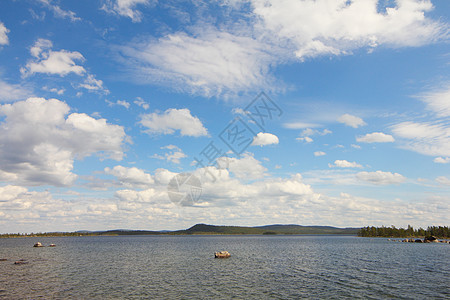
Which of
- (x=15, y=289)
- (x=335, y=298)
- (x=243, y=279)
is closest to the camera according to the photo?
(x=335, y=298)

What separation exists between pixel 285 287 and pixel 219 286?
11816 mm

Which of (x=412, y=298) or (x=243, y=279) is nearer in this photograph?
(x=412, y=298)

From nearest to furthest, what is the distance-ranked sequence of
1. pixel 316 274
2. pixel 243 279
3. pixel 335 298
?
1. pixel 335 298
2. pixel 243 279
3. pixel 316 274

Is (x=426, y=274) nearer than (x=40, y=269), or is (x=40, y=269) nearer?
(x=426, y=274)

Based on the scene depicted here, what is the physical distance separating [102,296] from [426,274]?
230 feet

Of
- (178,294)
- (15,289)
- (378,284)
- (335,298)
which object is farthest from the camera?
(378,284)

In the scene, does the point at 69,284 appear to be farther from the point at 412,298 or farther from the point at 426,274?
the point at 426,274

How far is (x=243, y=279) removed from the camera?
5838 cm

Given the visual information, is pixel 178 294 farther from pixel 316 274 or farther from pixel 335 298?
pixel 316 274

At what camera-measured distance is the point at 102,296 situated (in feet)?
145

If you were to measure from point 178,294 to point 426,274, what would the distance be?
5886 cm

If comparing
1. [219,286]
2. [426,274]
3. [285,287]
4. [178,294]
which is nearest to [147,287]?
[178,294]

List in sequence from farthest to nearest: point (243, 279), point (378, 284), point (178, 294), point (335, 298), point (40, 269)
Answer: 1. point (40, 269)
2. point (243, 279)
3. point (378, 284)
4. point (178, 294)
5. point (335, 298)

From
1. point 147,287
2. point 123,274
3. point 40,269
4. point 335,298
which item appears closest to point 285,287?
point 335,298
